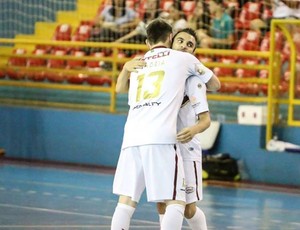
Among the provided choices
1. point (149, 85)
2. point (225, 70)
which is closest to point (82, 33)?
point (225, 70)

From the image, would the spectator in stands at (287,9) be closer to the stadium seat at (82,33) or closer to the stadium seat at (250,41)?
the stadium seat at (250,41)

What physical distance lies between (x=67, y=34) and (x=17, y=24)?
1.02m

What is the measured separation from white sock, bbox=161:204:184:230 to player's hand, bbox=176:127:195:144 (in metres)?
0.48

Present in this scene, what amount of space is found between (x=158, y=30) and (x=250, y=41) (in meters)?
9.10

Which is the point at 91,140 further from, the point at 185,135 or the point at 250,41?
the point at 185,135

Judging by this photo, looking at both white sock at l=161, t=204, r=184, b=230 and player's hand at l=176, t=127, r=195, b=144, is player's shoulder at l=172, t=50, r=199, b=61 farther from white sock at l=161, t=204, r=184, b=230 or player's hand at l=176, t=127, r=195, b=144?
white sock at l=161, t=204, r=184, b=230

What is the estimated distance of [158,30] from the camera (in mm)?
7691

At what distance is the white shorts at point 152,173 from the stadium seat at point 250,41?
357 inches

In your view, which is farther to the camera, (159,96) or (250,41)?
(250,41)

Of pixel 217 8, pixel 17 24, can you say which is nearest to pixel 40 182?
pixel 217 8

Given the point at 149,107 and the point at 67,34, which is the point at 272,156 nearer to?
the point at 67,34

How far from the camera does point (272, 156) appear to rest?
1537cm

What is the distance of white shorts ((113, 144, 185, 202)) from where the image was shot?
7637 millimetres

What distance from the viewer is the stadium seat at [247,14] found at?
16922 mm
